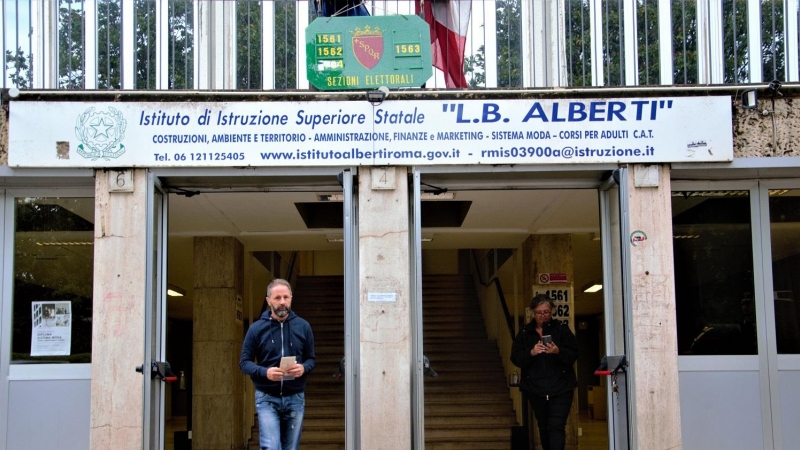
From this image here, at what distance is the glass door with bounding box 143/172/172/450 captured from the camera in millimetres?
7699

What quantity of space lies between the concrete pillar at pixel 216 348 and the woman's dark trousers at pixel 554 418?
4762 mm

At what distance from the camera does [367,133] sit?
7.87 meters

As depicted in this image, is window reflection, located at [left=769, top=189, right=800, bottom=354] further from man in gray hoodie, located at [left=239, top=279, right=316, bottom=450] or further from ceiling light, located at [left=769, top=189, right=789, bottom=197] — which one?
man in gray hoodie, located at [left=239, top=279, right=316, bottom=450]

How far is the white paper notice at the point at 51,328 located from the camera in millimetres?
8133

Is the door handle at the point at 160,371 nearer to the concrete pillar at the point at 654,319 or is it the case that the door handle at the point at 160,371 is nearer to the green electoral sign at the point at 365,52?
the green electoral sign at the point at 365,52

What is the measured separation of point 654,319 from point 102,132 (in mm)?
4577

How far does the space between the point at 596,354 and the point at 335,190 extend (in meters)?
15.5

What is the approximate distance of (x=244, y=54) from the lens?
330 inches

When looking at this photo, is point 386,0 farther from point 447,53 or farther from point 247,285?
point 247,285

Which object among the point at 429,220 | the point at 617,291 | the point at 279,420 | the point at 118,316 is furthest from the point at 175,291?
the point at 617,291

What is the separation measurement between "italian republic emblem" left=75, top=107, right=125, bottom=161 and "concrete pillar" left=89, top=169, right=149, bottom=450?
0.20 m

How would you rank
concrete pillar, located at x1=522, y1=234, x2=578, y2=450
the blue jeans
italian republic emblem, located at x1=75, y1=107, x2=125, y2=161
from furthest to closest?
concrete pillar, located at x1=522, y1=234, x2=578, y2=450 → italian republic emblem, located at x1=75, y1=107, x2=125, y2=161 → the blue jeans

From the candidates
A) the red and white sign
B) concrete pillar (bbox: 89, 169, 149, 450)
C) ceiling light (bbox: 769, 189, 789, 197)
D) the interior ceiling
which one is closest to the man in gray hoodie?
concrete pillar (bbox: 89, 169, 149, 450)

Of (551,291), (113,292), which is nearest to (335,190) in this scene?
(113,292)
